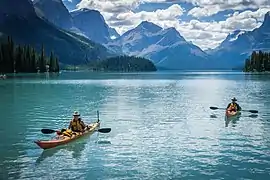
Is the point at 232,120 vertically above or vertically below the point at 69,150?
below

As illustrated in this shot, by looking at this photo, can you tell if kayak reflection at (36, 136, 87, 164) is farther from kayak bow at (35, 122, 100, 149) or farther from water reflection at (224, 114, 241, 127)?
water reflection at (224, 114, 241, 127)

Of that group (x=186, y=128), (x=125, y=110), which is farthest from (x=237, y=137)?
(x=125, y=110)

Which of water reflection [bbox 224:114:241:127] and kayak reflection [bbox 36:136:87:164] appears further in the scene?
water reflection [bbox 224:114:241:127]

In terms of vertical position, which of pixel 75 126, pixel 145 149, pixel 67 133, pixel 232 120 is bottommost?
pixel 232 120

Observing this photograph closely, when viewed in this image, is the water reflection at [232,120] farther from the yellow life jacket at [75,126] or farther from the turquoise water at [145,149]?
the yellow life jacket at [75,126]

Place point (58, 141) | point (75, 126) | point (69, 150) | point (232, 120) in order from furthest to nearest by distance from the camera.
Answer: point (232, 120) → point (75, 126) → point (69, 150) → point (58, 141)

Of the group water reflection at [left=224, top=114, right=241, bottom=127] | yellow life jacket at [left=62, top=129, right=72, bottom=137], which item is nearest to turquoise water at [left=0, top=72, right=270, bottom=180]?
water reflection at [left=224, top=114, right=241, bottom=127]

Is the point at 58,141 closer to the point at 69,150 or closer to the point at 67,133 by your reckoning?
the point at 69,150

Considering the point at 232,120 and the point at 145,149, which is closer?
the point at 145,149

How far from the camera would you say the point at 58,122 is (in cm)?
6131

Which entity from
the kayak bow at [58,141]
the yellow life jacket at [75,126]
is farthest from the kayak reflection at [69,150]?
the yellow life jacket at [75,126]

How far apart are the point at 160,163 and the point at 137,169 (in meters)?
2.81

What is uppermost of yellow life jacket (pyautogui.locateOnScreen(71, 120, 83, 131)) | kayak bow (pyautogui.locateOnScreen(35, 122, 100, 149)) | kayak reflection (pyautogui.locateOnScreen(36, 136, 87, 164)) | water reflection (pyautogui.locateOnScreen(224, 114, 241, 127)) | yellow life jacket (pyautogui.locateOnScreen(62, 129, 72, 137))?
yellow life jacket (pyautogui.locateOnScreen(71, 120, 83, 131))

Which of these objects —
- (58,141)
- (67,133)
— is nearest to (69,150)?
(58,141)
